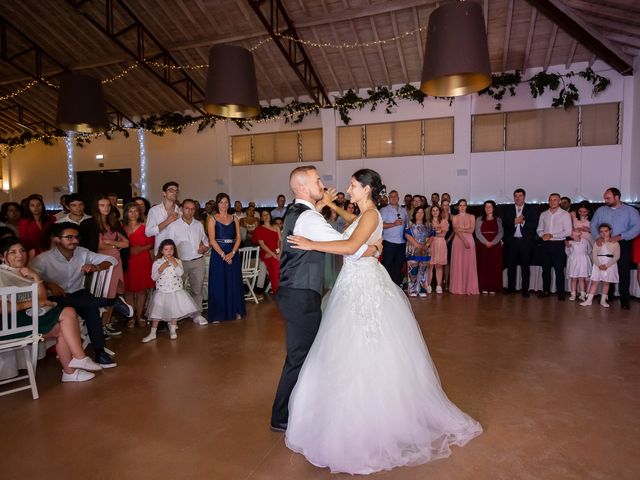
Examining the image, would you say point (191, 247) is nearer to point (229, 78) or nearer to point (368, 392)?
point (229, 78)

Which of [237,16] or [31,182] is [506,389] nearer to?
[237,16]

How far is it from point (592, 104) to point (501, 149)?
1862 mm

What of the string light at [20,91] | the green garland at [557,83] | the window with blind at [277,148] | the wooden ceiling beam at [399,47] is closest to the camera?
the wooden ceiling beam at [399,47]

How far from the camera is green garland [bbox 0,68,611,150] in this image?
8.58 meters

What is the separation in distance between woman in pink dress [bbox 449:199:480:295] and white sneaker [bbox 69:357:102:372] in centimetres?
526

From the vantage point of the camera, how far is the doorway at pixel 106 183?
1312 centimetres

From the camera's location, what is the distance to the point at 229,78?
16.1ft

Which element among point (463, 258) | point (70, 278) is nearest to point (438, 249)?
point (463, 258)

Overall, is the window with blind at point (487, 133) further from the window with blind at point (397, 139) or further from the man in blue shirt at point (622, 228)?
the man in blue shirt at point (622, 228)

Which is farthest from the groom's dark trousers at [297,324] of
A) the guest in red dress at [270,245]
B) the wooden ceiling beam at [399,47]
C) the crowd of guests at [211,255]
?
the wooden ceiling beam at [399,47]

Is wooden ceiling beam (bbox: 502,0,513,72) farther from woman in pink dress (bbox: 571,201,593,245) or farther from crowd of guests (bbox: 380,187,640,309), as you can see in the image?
woman in pink dress (bbox: 571,201,593,245)

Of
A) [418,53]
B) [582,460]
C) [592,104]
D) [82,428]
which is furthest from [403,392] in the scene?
[592,104]

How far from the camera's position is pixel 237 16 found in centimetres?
859

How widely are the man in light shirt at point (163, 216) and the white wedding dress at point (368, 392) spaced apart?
10.0ft
